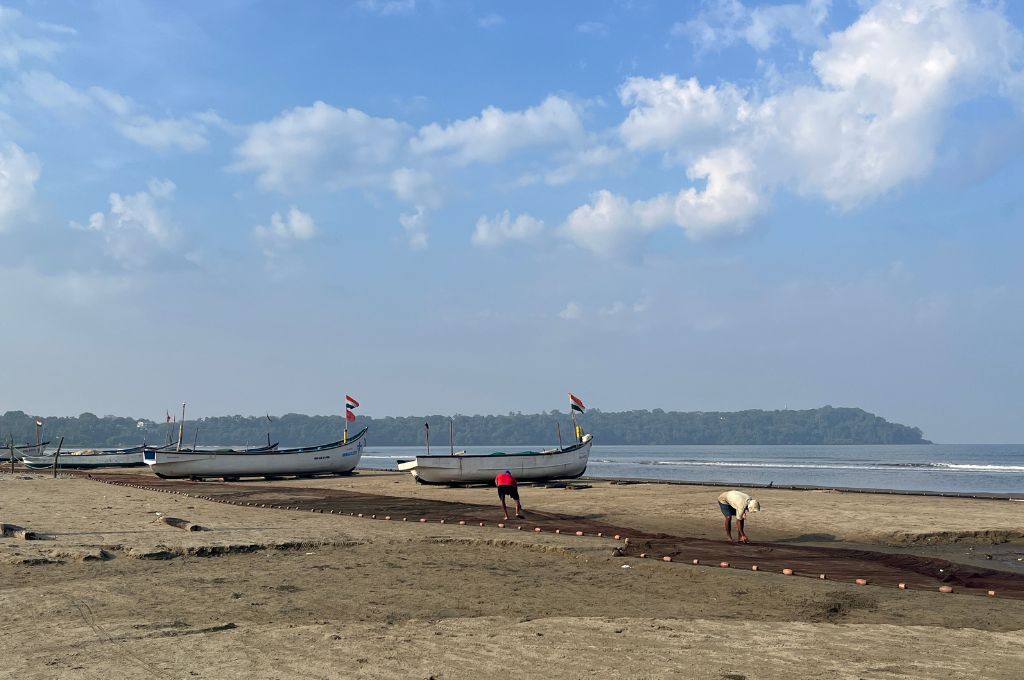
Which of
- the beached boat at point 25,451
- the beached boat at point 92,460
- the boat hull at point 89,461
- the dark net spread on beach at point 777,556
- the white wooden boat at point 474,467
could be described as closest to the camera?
the dark net spread on beach at point 777,556

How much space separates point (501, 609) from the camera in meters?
10.7

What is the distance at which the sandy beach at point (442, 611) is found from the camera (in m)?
8.12

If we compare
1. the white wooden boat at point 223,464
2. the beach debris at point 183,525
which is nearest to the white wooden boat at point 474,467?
the white wooden boat at point 223,464

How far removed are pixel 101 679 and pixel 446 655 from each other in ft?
10.1

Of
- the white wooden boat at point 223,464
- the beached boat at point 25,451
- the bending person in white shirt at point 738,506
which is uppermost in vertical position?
the bending person in white shirt at point 738,506

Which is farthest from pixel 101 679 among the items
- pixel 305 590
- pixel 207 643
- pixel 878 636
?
pixel 878 636

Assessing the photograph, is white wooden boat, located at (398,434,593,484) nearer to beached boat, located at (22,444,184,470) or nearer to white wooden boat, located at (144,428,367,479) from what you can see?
white wooden boat, located at (144,428,367,479)

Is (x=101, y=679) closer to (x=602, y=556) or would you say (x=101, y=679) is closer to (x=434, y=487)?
(x=602, y=556)

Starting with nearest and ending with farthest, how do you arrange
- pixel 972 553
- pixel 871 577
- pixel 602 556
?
pixel 871 577 → pixel 602 556 → pixel 972 553

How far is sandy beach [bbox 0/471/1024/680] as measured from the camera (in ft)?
26.6

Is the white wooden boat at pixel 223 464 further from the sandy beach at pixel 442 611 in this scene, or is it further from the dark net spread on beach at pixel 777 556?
the sandy beach at pixel 442 611

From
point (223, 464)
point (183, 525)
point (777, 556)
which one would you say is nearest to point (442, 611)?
point (777, 556)

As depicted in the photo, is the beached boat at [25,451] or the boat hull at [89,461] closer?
the boat hull at [89,461]

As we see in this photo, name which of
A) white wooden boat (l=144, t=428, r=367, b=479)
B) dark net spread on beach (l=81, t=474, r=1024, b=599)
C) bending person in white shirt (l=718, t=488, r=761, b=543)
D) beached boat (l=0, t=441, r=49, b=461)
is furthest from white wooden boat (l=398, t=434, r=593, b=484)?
beached boat (l=0, t=441, r=49, b=461)
